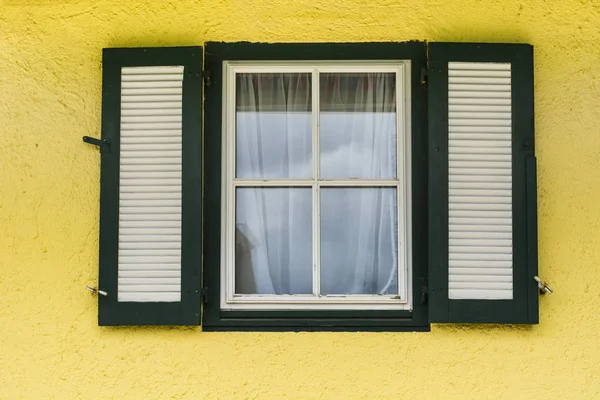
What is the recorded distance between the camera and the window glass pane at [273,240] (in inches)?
131

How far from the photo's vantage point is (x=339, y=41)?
130 inches

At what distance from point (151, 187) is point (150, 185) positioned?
0.01 m

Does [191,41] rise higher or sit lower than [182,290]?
higher

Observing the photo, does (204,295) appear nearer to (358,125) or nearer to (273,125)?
(273,125)

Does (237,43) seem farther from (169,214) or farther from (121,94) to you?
(169,214)

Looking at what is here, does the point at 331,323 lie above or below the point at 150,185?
below

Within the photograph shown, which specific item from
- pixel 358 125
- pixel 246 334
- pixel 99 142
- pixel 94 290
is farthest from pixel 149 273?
pixel 358 125

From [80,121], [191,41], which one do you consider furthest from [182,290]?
[191,41]

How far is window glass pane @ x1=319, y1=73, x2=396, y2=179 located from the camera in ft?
11.0

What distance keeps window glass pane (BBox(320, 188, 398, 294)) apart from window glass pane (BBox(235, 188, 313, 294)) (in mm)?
93

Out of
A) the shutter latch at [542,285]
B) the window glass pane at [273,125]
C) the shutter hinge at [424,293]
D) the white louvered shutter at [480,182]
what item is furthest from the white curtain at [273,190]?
the shutter latch at [542,285]

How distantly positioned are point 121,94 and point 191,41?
0.42 m

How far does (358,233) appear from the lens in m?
3.35

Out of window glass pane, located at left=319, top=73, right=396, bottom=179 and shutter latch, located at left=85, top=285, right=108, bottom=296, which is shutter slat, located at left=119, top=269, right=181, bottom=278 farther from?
window glass pane, located at left=319, top=73, right=396, bottom=179
